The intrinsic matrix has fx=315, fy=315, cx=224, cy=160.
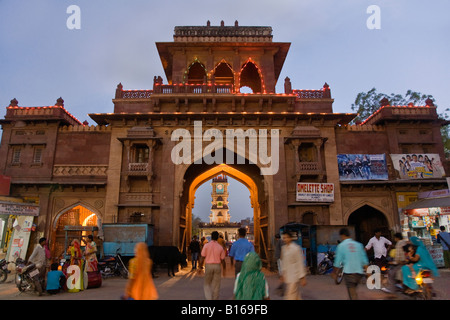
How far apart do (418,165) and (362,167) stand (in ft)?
9.93

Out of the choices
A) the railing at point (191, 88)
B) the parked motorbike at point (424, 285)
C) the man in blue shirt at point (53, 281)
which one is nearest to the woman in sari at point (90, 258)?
the man in blue shirt at point (53, 281)

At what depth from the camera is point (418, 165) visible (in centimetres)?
1684

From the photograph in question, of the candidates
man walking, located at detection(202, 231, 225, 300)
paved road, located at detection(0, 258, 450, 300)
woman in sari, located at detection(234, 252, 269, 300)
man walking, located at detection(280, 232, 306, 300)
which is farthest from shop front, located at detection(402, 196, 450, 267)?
woman in sari, located at detection(234, 252, 269, 300)

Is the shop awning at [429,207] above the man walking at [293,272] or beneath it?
above

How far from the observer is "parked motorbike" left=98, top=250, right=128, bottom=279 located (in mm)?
12039

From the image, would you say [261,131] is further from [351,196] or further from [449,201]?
[449,201]

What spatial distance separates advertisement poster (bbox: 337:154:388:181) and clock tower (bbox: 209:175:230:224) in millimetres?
40581

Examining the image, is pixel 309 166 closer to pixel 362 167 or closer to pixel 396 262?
pixel 362 167

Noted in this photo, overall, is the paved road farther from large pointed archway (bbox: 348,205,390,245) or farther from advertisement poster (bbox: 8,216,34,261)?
large pointed archway (bbox: 348,205,390,245)

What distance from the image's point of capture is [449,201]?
46.5 ft

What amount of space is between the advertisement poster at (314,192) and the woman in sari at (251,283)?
11600 mm

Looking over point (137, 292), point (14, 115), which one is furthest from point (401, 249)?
point (14, 115)

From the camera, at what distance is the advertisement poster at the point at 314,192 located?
15.8 m

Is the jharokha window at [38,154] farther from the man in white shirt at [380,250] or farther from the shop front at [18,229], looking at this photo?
the man in white shirt at [380,250]
